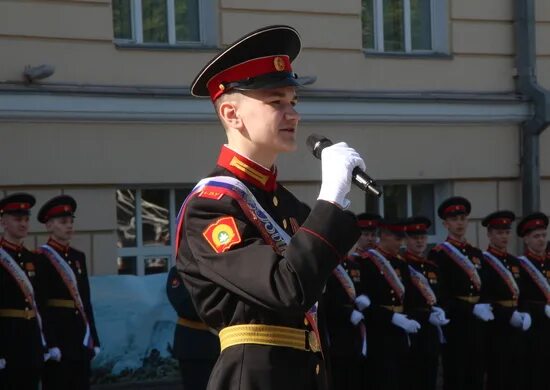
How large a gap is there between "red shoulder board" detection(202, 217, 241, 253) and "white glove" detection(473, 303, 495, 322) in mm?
6438

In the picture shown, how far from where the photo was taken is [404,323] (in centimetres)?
937

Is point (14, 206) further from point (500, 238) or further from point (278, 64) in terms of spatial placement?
point (278, 64)

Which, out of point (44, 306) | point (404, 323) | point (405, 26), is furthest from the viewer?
point (405, 26)

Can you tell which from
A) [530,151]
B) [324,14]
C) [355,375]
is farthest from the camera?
[530,151]

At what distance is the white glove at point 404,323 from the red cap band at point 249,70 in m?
5.66

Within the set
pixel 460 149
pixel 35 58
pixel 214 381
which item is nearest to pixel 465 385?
pixel 460 149

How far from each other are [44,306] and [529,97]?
5.59 m

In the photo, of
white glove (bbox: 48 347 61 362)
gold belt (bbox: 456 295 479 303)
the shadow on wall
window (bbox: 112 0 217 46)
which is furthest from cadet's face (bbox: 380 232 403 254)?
white glove (bbox: 48 347 61 362)

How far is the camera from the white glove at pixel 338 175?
3525 millimetres

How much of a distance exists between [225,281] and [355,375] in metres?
5.97

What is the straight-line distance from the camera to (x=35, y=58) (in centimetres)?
968

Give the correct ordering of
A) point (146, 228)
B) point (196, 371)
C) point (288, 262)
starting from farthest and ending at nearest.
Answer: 1. point (146, 228)
2. point (196, 371)
3. point (288, 262)

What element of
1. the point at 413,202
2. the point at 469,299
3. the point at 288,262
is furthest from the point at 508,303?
the point at 288,262

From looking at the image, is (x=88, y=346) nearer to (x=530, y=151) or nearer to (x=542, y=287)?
(x=542, y=287)
